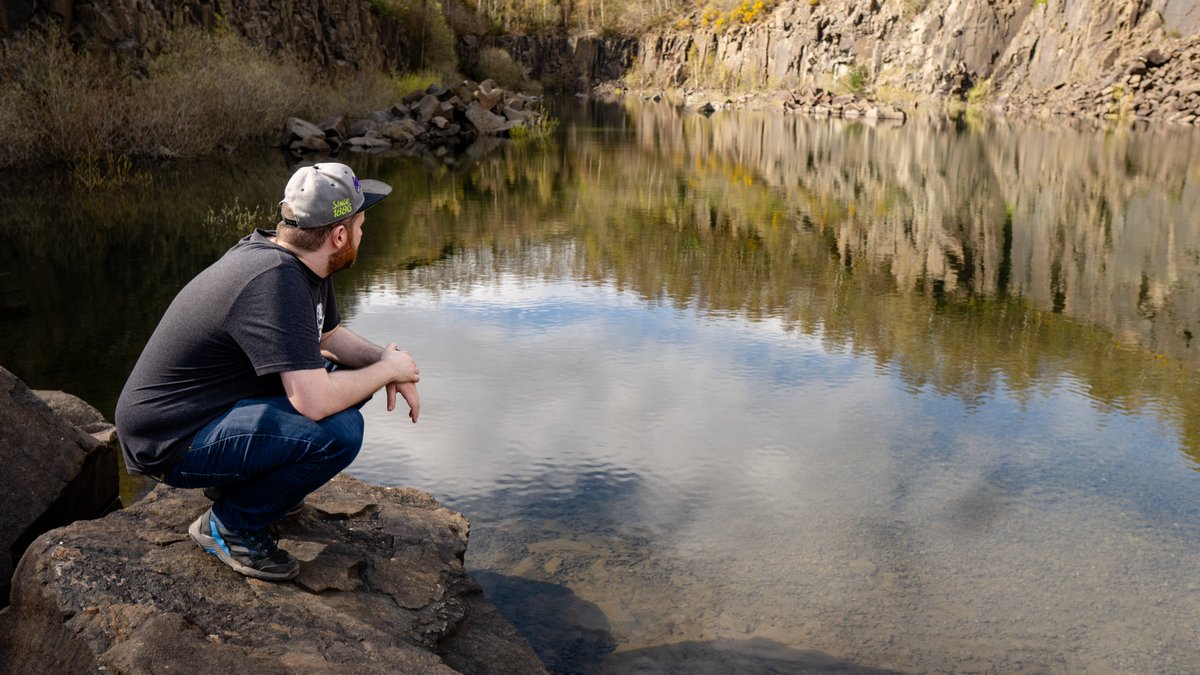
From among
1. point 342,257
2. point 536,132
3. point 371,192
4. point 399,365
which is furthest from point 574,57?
point 342,257

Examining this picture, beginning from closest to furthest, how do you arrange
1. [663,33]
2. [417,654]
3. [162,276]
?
[417,654]
[162,276]
[663,33]

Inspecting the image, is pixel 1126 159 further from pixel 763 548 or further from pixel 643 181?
pixel 763 548

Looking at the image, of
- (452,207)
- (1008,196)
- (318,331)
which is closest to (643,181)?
(452,207)

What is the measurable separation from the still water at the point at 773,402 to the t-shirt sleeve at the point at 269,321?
1744 millimetres

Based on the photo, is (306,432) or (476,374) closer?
(306,432)

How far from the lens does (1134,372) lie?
316 inches

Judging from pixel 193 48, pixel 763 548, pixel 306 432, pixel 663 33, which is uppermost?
pixel 663 33

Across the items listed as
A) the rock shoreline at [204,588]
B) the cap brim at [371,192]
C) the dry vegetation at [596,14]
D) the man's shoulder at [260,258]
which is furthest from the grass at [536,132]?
the dry vegetation at [596,14]

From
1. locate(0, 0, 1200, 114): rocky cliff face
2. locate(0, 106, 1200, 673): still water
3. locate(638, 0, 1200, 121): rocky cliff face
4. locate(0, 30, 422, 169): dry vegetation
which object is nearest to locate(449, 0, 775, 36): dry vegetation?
locate(0, 0, 1200, 114): rocky cliff face

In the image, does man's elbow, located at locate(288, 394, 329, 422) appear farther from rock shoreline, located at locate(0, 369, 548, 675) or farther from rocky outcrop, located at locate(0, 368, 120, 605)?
rocky outcrop, located at locate(0, 368, 120, 605)

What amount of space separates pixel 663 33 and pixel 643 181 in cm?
7666

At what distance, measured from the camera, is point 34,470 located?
405 centimetres

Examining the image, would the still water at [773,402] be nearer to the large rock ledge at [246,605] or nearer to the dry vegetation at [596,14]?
the large rock ledge at [246,605]

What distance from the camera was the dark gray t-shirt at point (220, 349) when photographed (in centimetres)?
338
